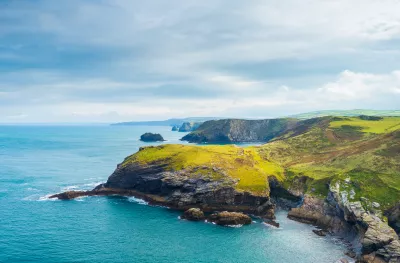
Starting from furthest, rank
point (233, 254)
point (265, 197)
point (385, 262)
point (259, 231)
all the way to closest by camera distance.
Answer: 1. point (265, 197)
2. point (259, 231)
3. point (233, 254)
4. point (385, 262)

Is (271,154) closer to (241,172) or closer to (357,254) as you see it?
(241,172)

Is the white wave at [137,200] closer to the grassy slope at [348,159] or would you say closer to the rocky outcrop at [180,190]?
the rocky outcrop at [180,190]

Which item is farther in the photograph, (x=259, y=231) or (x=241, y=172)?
(x=241, y=172)

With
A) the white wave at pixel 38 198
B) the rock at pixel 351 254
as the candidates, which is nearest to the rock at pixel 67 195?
the white wave at pixel 38 198

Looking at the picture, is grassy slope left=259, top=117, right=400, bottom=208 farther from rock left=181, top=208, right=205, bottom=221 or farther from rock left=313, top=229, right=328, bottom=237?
rock left=181, top=208, right=205, bottom=221

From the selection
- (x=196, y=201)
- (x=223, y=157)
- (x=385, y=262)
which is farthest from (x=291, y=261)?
(x=223, y=157)

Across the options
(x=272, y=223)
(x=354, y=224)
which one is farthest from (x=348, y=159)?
(x=272, y=223)

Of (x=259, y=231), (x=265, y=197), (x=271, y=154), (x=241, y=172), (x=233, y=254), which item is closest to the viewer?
(x=233, y=254)

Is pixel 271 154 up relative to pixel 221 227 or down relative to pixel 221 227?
up
